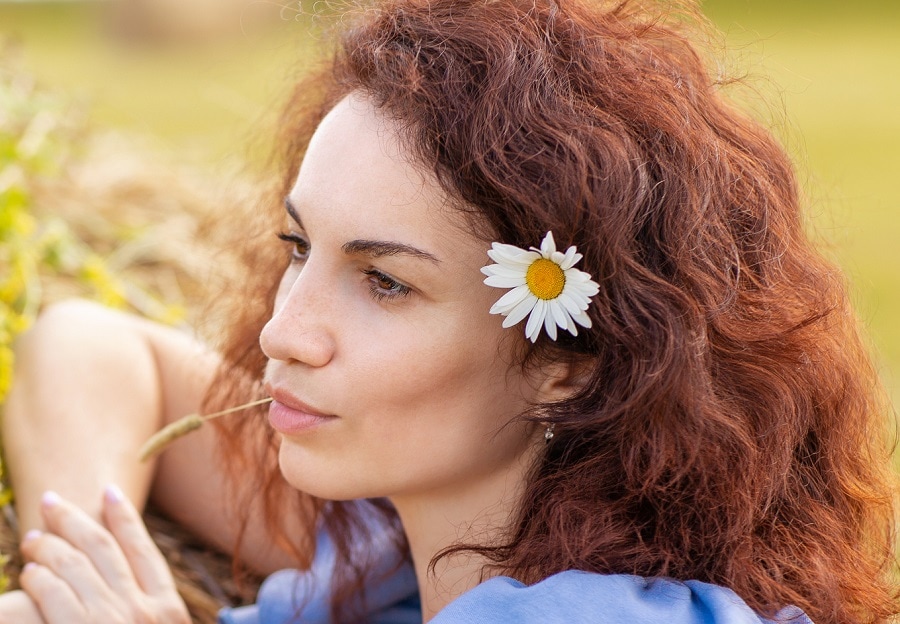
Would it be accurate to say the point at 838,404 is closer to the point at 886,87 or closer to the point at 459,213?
the point at 459,213

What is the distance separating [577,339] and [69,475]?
0.92m

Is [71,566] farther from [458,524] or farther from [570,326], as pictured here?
[570,326]

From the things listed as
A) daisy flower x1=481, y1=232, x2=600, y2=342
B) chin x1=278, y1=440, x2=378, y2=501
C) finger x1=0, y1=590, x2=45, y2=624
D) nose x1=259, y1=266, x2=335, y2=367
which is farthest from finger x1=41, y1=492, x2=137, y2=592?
daisy flower x1=481, y1=232, x2=600, y2=342

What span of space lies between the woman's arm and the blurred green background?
42 cm

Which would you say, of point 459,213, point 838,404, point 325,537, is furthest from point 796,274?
point 325,537

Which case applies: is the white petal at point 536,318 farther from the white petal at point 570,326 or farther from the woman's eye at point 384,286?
the woman's eye at point 384,286

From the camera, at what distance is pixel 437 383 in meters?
1.28

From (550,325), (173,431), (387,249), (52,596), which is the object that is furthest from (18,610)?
(550,325)

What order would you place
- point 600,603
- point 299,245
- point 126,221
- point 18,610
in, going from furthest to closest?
1. point 126,221
2. point 18,610
3. point 299,245
4. point 600,603

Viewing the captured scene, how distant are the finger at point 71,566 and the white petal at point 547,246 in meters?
0.88

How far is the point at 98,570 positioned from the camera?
163cm

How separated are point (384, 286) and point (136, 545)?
2.26 ft

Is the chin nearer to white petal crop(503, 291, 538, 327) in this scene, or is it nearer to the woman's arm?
white petal crop(503, 291, 538, 327)

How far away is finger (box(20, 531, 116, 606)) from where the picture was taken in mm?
1583
